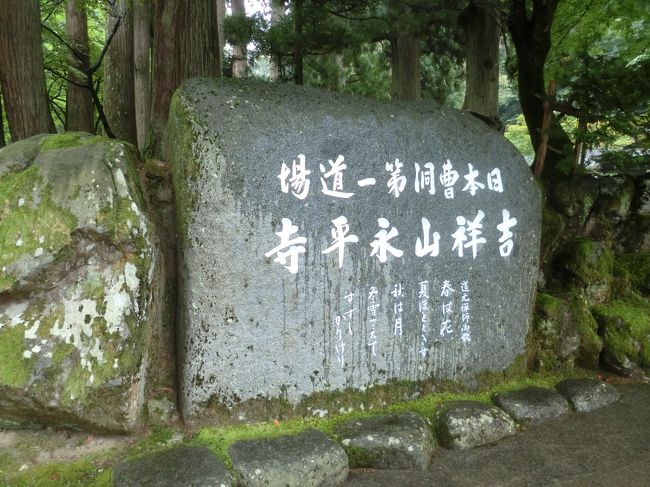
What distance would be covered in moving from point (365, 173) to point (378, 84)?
7.30 metres

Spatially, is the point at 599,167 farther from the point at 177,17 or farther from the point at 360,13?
the point at 177,17

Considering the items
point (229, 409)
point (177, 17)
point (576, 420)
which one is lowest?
point (576, 420)

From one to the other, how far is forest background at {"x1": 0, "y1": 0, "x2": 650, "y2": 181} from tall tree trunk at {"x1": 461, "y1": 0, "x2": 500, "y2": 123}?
0.04 ft

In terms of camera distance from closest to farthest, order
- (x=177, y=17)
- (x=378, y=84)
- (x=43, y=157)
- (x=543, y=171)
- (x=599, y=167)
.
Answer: (x=43, y=157) → (x=177, y=17) → (x=543, y=171) → (x=599, y=167) → (x=378, y=84)

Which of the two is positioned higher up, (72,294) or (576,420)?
(72,294)

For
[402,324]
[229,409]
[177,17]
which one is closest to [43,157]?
[229,409]

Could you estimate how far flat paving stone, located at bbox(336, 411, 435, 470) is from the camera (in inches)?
110

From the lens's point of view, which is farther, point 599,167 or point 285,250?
point 599,167

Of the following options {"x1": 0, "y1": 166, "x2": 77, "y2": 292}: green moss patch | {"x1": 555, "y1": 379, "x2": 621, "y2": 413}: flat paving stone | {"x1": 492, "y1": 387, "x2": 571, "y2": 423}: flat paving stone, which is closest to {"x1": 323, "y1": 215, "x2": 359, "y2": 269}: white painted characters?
{"x1": 0, "y1": 166, "x2": 77, "y2": 292}: green moss patch

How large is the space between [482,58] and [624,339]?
11.9ft

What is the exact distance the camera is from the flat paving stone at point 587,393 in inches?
140

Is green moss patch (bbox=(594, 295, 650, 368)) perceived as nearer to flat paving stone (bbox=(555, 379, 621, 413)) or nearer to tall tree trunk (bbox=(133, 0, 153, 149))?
flat paving stone (bbox=(555, 379, 621, 413))

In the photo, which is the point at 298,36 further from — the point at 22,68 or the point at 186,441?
the point at 186,441

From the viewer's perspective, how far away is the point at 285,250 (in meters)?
2.91
